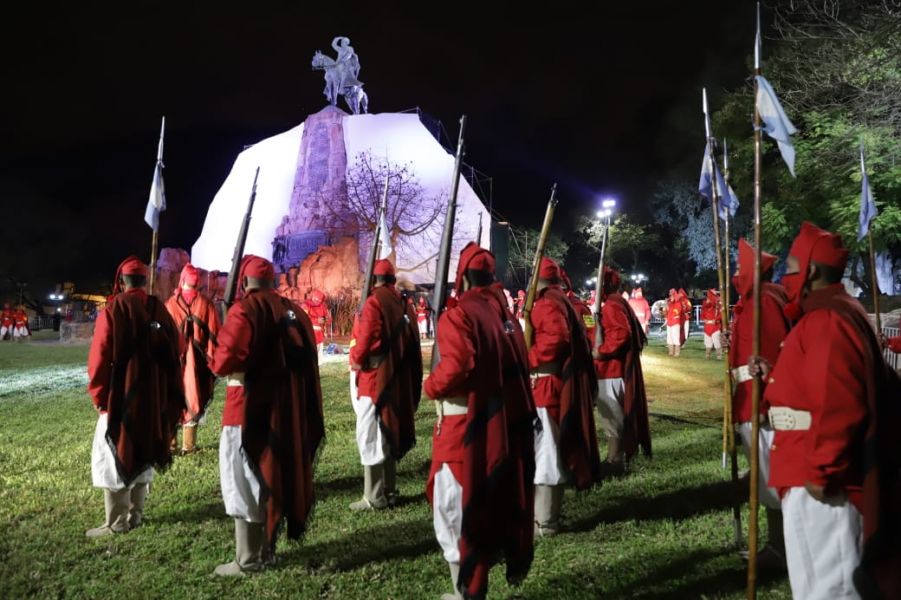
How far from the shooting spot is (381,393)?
20.7ft

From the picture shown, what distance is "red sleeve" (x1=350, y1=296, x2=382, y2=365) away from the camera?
6152 mm

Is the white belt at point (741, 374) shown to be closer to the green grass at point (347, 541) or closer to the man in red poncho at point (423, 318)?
the green grass at point (347, 541)

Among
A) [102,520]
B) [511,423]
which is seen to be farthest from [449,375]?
[102,520]

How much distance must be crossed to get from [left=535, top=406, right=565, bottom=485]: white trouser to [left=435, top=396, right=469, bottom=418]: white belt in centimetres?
169

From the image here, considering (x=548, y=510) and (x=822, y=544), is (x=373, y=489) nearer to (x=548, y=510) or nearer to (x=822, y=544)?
(x=548, y=510)

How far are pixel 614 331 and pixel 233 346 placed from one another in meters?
4.57

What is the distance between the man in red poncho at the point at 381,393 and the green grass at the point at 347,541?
0.36 metres

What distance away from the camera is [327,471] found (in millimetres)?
7570

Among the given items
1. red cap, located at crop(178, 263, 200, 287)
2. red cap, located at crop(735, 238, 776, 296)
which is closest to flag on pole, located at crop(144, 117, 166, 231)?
red cap, located at crop(178, 263, 200, 287)

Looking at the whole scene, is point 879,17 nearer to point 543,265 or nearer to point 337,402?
point 543,265

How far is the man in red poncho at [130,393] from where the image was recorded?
17.5ft

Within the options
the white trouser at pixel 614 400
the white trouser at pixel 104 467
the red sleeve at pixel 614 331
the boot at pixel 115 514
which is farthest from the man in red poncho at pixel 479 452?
the white trouser at pixel 614 400

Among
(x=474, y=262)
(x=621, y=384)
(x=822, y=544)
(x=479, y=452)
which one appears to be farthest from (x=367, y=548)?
(x=621, y=384)

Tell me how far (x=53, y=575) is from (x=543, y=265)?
15.6 feet
